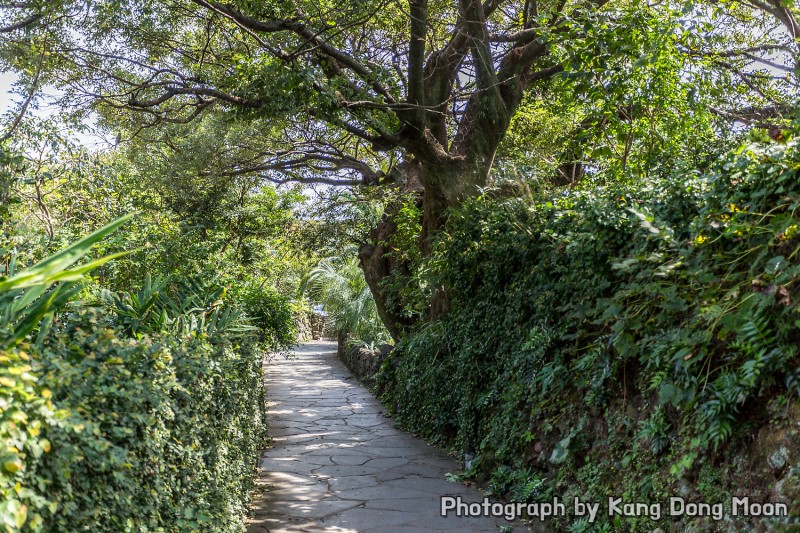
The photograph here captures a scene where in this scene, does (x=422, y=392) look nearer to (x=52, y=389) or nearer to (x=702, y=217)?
(x=702, y=217)

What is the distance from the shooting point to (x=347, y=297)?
19875 millimetres

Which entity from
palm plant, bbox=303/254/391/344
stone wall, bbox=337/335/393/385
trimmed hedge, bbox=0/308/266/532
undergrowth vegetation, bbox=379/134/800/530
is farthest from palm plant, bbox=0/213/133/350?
palm plant, bbox=303/254/391/344

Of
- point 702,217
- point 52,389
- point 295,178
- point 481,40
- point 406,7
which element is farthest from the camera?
point 295,178

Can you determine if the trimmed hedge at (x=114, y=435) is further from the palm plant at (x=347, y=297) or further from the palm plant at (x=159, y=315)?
the palm plant at (x=347, y=297)

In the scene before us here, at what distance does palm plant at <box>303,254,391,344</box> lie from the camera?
18422 mm

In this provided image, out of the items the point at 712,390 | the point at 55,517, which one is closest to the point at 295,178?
the point at 712,390

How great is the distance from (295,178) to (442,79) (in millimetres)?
5220

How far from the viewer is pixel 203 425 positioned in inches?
151

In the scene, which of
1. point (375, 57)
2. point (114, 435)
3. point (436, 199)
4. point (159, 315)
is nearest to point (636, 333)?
point (114, 435)

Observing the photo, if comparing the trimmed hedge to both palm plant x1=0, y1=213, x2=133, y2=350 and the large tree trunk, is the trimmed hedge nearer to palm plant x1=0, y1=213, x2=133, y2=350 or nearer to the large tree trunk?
palm plant x1=0, y1=213, x2=133, y2=350

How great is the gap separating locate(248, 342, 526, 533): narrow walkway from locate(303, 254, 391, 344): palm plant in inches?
227

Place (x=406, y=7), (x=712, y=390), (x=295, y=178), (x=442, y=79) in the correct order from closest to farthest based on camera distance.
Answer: (x=712, y=390) < (x=442, y=79) < (x=406, y=7) < (x=295, y=178)

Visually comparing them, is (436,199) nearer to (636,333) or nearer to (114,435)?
(636,333)

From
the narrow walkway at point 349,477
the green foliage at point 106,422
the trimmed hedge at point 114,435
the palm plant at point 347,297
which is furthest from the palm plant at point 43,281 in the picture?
the palm plant at point 347,297
